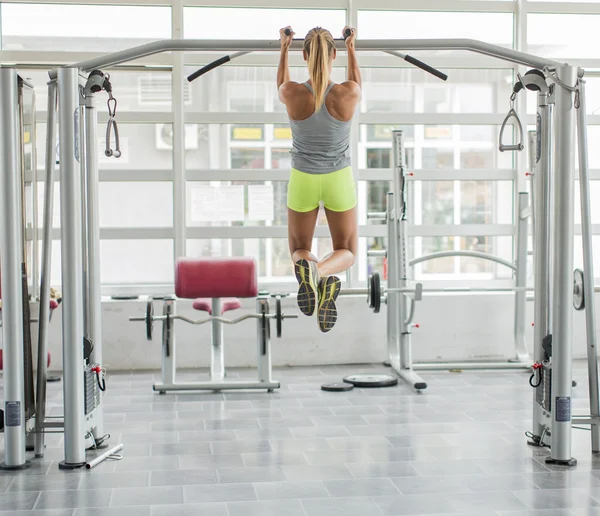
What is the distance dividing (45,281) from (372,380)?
2785 mm

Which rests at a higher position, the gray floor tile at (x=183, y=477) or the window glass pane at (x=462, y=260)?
the window glass pane at (x=462, y=260)

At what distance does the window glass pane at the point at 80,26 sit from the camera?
6.77m

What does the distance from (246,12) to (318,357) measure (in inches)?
121

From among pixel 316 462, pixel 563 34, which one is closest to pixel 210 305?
pixel 316 462

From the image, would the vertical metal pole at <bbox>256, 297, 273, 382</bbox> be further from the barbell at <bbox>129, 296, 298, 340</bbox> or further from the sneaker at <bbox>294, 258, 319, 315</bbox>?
the sneaker at <bbox>294, 258, 319, 315</bbox>

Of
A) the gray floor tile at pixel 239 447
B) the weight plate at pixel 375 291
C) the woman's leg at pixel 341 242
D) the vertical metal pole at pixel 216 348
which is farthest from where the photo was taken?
the vertical metal pole at pixel 216 348

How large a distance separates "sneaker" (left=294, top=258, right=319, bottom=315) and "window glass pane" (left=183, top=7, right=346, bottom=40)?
3780 millimetres

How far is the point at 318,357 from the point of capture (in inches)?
275

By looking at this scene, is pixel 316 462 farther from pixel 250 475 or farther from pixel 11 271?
pixel 11 271

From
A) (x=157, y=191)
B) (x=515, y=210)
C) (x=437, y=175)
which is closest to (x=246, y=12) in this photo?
(x=157, y=191)

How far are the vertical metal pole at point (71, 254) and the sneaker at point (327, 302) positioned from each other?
118 cm

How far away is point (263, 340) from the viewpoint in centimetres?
572

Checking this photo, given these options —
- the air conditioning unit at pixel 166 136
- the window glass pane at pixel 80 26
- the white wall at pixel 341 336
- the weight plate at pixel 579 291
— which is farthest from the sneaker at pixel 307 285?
the window glass pane at pixel 80 26

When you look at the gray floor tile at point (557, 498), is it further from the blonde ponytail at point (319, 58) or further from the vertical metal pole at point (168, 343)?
the vertical metal pole at point (168, 343)
